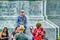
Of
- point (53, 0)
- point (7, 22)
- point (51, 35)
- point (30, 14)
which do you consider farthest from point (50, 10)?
point (51, 35)

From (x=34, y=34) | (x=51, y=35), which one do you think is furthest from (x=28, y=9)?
(x=34, y=34)

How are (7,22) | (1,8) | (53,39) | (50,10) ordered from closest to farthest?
(53,39) < (7,22) < (1,8) < (50,10)

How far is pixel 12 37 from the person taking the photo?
1305cm

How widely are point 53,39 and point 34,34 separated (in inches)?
84.2

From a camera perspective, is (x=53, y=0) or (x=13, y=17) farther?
(x=53, y=0)

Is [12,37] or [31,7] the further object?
[31,7]

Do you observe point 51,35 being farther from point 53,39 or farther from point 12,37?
point 12,37

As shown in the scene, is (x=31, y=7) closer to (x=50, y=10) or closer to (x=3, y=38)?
(x=50, y=10)

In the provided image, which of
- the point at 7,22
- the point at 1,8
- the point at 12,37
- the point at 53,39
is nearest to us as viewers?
the point at 12,37

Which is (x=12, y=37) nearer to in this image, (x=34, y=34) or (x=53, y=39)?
(x=34, y=34)

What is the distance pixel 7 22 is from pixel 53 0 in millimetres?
4188

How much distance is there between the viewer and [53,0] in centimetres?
2155

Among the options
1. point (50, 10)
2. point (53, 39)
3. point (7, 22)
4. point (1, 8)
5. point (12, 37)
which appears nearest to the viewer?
point (12, 37)

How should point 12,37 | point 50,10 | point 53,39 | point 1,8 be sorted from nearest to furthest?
point 12,37
point 53,39
point 1,8
point 50,10
